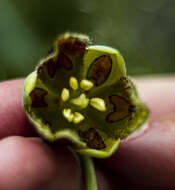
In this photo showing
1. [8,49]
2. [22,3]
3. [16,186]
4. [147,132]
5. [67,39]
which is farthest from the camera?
[22,3]

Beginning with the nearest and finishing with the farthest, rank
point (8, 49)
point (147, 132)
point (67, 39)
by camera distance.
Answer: point (67, 39) < point (147, 132) < point (8, 49)

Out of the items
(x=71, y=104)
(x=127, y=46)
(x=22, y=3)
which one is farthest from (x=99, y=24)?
(x=71, y=104)

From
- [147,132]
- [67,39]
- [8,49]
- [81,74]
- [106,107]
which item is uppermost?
[67,39]

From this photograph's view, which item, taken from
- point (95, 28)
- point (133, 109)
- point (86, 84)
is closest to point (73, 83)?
point (86, 84)

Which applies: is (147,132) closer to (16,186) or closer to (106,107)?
(106,107)

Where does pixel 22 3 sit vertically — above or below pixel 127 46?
above

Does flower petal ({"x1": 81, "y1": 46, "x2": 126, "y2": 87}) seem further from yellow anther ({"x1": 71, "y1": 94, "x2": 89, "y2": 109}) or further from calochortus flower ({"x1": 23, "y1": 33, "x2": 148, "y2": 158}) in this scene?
yellow anther ({"x1": 71, "y1": 94, "x2": 89, "y2": 109})
